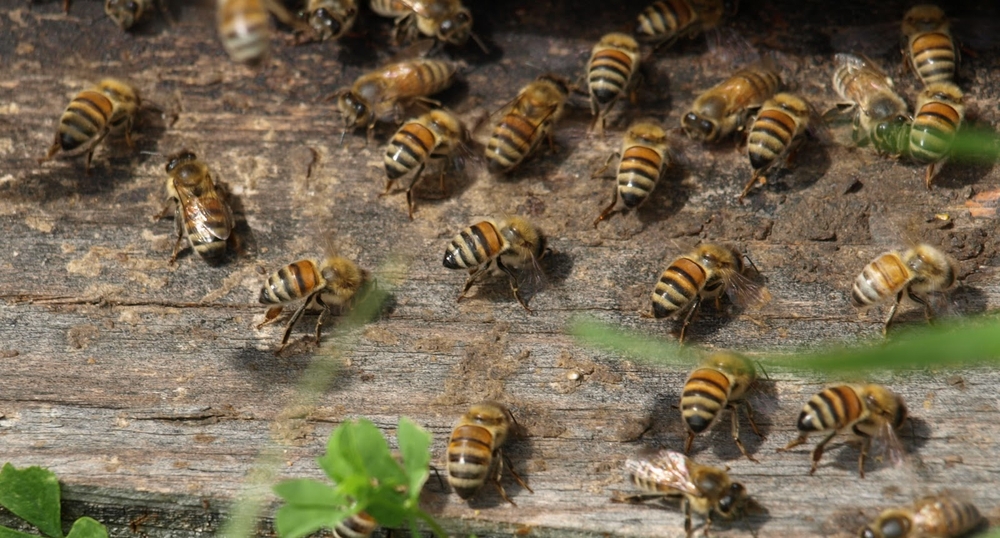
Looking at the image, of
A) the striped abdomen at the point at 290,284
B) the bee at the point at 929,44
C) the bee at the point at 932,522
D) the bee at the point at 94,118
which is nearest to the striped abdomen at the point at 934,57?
the bee at the point at 929,44

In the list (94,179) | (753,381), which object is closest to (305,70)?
(94,179)

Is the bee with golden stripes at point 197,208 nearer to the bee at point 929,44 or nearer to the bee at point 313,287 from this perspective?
the bee at point 313,287

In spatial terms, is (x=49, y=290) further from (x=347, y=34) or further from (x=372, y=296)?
(x=347, y=34)

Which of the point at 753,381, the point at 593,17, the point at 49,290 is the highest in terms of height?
the point at 593,17

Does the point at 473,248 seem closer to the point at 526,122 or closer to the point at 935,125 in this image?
the point at 526,122

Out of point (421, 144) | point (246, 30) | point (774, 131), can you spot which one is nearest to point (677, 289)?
point (774, 131)
